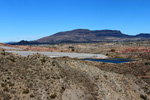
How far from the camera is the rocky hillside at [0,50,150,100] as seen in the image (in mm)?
20569

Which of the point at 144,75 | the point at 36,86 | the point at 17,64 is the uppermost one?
the point at 17,64

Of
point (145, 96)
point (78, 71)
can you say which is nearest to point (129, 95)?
point (145, 96)

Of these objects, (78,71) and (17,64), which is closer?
(17,64)

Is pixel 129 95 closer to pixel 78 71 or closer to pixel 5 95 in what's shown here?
pixel 78 71

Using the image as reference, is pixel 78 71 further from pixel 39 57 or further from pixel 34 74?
pixel 34 74

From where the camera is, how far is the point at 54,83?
79.9 feet

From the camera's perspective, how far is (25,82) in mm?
21844

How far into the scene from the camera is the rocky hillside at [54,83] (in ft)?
67.5

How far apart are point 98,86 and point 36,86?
11.3m

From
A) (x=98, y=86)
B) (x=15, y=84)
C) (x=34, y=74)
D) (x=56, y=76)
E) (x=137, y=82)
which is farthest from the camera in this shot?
(x=137, y=82)

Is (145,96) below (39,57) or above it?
below

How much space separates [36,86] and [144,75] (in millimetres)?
47166

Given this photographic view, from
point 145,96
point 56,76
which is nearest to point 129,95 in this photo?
point 145,96

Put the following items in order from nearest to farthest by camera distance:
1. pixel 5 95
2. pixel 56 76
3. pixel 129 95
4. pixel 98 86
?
pixel 5 95 < pixel 56 76 < pixel 98 86 < pixel 129 95
